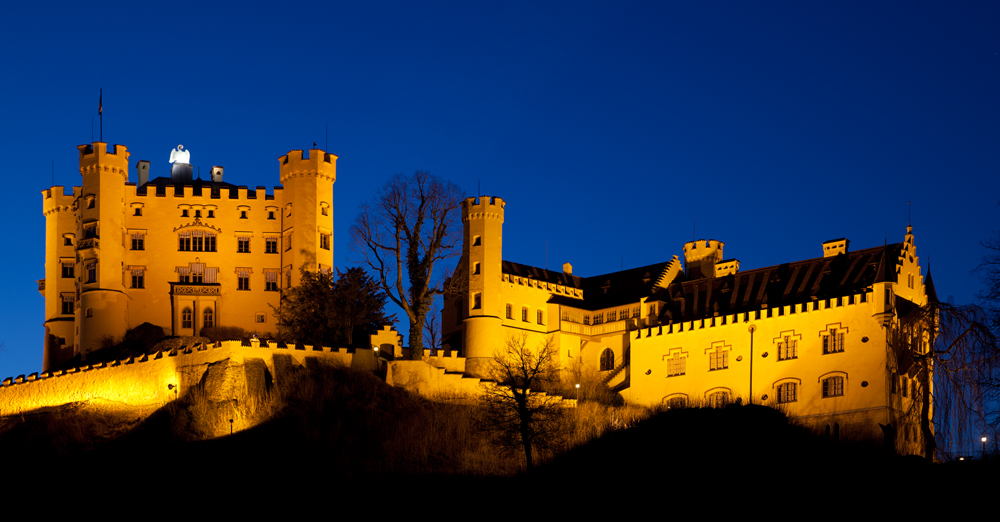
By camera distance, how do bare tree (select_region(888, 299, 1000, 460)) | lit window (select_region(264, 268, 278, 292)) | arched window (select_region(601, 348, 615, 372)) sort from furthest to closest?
lit window (select_region(264, 268, 278, 292)) → arched window (select_region(601, 348, 615, 372)) → bare tree (select_region(888, 299, 1000, 460))

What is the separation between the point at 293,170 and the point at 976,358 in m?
51.0

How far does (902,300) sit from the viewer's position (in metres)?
74.9

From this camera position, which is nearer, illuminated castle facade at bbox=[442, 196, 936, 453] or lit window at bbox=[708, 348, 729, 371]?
illuminated castle facade at bbox=[442, 196, 936, 453]

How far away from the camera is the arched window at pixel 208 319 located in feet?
280

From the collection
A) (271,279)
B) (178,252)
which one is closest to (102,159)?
(178,252)

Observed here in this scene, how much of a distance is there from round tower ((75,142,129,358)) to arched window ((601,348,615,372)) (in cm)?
3108

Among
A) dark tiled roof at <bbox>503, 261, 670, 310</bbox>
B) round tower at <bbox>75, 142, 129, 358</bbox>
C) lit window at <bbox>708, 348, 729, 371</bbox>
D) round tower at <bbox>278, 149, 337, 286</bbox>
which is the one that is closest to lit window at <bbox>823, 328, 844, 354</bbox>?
lit window at <bbox>708, 348, 729, 371</bbox>

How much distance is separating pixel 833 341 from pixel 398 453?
27.3 meters

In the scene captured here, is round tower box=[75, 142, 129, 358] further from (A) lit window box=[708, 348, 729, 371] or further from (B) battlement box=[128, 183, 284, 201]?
(A) lit window box=[708, 348, 729, 371]

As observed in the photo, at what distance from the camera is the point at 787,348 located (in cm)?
7675

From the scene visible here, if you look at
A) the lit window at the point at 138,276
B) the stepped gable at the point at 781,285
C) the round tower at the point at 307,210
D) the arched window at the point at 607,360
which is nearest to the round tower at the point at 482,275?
the arched window at the point at 607,360

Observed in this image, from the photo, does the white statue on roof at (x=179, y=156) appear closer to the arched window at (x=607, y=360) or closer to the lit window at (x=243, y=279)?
the lit window at (x=243, y=279)

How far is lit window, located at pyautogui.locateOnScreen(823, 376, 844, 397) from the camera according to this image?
73.9 meters

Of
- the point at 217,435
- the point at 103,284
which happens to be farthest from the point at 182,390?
the point at 103,284
